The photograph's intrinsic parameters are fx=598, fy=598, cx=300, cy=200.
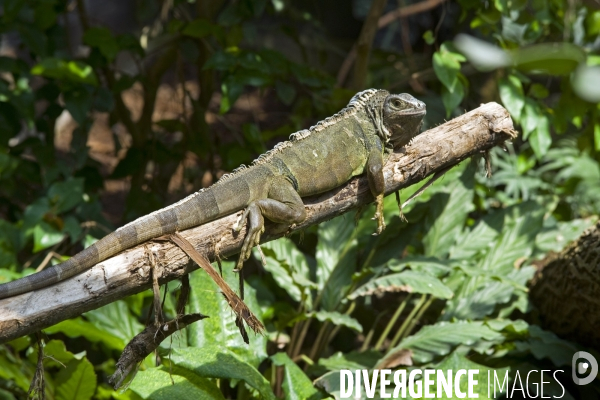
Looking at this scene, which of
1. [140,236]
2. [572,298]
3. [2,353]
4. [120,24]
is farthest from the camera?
[120,24]

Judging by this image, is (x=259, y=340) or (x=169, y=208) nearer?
(x=169, y=208)

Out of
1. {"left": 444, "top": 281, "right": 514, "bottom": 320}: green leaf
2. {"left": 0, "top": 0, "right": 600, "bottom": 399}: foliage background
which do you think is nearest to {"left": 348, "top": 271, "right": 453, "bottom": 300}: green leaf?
{"left": 0, "top": 0, "right": 600, "bottom": 399}: foliage background

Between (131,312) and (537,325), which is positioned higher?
(131,312)

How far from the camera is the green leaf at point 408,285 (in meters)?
4.06

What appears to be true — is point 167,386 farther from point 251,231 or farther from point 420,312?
point 420,312

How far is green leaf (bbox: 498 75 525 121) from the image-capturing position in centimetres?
445

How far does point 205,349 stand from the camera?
11.6 feet

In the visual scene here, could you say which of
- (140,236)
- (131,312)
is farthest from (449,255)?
(140,236)

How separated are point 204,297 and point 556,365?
8.12 ft

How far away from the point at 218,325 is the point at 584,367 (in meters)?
2.61

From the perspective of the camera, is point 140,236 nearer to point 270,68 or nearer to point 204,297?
point 204,297

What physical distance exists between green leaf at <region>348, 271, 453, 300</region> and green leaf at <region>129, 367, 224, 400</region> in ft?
4.31

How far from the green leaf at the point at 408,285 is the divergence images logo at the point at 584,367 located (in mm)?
1095

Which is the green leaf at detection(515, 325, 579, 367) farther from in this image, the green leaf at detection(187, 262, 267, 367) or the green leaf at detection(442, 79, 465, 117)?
the green leaf at detection(187, 262, 267, 367)
